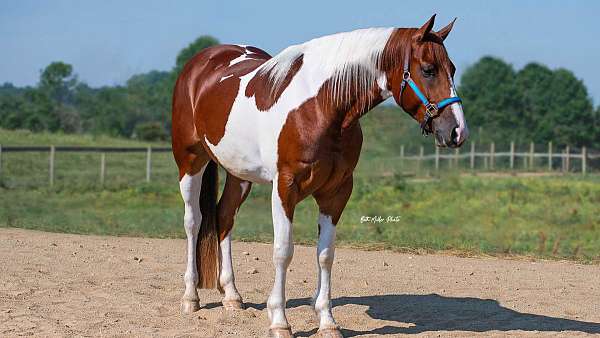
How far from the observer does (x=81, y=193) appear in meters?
20.8

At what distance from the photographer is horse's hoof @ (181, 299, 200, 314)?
21.3 feet

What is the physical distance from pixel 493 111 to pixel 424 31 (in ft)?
187

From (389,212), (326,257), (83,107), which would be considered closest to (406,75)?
(326,257)

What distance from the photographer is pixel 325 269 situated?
575 cm

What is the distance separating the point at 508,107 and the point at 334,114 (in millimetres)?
58852

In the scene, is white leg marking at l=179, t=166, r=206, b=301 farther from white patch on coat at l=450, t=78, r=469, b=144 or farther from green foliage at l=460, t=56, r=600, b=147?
green foliage at l=460, t=56, r=600, b=147

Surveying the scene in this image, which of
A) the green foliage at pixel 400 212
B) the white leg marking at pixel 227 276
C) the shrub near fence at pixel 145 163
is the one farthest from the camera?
the shrub near fence at pixel 145 163

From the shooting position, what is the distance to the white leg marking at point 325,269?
567 cm

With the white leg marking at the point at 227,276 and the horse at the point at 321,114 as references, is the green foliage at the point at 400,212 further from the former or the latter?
the horse at the point at 321,114

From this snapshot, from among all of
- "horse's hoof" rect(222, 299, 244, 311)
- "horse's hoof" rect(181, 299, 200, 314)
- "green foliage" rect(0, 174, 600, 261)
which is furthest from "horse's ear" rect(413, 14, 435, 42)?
"green foliage" rect(0, 174, 600, 261)

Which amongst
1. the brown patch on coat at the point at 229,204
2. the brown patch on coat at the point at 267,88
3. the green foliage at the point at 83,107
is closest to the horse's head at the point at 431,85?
the brown patch on coat at the point at 267,88

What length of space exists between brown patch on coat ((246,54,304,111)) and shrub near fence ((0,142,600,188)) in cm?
1685

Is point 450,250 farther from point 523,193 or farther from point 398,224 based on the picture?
point 523,193

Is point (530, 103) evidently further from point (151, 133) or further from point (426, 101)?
point (426, 101)
